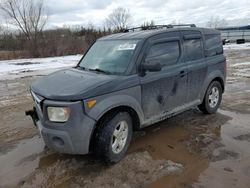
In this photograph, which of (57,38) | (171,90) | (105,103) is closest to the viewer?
(105,103)

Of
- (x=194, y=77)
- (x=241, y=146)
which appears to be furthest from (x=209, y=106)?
(x=241, y=146)

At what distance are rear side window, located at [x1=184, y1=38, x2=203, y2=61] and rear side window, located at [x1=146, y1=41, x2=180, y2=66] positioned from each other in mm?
248

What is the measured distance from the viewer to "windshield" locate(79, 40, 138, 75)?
379cm

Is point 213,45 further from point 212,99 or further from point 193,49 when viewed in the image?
point 212,99

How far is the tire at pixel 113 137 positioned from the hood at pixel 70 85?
0.51m

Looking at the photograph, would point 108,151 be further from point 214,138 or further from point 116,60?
point 214,138

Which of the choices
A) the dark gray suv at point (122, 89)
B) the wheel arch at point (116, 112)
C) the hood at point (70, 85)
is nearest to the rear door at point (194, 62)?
the dark gray suv at point (122, 89)

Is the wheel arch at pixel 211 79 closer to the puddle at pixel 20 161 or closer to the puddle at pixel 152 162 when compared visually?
the puddle at pixel 152 162

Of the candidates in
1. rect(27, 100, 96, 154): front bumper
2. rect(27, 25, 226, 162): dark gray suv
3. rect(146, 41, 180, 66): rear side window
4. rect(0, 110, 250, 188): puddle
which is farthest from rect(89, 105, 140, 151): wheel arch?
rect(146, 41, 180, 66): rear side window

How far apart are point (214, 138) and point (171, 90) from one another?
1.13 m

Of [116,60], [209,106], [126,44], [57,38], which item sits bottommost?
[209,106]

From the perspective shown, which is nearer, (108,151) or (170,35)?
(108,151)

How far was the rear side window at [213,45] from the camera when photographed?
16.5 feet

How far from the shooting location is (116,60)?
391 cm
